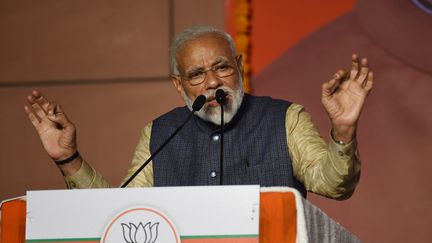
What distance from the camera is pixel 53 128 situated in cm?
233

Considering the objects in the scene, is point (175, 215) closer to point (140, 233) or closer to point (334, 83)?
point (140, 233)

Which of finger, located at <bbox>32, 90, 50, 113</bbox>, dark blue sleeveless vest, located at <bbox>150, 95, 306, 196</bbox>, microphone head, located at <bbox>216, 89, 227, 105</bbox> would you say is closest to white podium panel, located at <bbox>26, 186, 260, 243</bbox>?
finger, located at <bbox>32, 90, 50, 113</bbox>

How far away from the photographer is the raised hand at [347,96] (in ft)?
6.66

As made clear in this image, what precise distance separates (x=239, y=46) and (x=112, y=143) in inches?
27.4

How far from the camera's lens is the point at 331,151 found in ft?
6.96

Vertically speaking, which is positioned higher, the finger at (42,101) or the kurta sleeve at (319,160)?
the finger at (42,101)

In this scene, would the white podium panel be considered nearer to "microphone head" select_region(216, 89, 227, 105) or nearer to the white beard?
"microphone head" select_region(216, 89, 227, 105)

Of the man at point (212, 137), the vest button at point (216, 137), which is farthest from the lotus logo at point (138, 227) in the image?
the vest button at point (216, 137)

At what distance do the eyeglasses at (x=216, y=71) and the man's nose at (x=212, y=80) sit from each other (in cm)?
1

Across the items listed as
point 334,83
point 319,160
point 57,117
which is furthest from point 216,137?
point 334,83

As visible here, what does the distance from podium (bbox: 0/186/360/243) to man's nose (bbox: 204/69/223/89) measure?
2.67 ft

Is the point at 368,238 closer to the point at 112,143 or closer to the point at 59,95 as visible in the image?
the point at 112,143

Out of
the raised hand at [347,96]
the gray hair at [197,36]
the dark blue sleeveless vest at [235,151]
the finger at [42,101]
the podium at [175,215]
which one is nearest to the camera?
the podium at [175,215]

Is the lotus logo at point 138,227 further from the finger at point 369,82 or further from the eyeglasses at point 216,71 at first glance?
the eyeglasses at point 216,71
